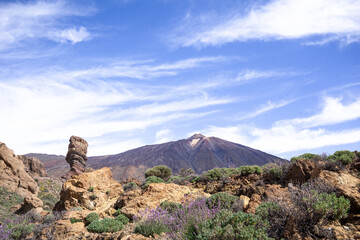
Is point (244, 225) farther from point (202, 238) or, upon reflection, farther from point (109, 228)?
point (109, 228)

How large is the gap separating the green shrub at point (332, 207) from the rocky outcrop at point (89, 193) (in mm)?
10859

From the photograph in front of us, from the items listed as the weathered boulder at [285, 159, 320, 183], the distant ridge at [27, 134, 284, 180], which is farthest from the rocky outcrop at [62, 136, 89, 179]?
the distant ridge at [27, 134, 284, 180]

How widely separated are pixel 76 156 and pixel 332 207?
37.9 meters

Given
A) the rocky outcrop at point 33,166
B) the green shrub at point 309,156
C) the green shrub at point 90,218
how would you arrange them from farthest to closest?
the rocky outcrop at point 33,166
the green shrub at point 309,156
the green shrub at point 90,218

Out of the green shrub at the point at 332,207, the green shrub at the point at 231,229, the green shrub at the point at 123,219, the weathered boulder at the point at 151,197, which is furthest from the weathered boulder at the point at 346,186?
the green shrub at the point at 123,219

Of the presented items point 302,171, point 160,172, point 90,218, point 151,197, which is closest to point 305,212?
point 302,171

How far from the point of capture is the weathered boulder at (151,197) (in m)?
10.6

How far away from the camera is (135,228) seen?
7449 millimetres

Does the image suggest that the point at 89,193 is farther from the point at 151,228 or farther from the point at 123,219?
the point at 151,228

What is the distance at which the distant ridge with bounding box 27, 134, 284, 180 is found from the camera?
116000 mm

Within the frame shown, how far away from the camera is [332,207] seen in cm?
455

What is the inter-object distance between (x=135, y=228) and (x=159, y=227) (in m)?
0.91

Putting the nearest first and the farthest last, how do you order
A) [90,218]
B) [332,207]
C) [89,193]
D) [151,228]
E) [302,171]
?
[332,207] < [151,228] < [302,171] < [90,218] < [89,193]

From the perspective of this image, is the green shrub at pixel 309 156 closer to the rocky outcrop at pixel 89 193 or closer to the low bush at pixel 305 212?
the low bush at pixel 305 212
